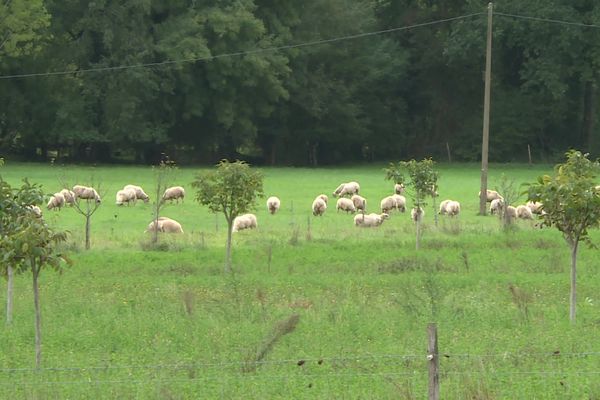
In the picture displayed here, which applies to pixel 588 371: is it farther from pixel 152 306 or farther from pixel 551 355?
pixel 152 306

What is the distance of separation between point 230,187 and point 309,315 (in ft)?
27.8

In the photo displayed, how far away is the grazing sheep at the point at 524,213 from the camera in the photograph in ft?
123

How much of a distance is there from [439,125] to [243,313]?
197 ft

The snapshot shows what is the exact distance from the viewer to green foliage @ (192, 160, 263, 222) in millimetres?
26516

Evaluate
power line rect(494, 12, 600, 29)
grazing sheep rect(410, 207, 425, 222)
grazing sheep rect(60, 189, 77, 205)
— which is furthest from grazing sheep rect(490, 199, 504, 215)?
power line rect(494, 12, 600, 29)

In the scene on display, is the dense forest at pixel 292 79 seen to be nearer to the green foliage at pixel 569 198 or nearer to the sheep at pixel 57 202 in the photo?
the sheep at pixel 57 202

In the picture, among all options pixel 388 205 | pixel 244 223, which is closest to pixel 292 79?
pixel 388 205

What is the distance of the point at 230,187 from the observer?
2652cm

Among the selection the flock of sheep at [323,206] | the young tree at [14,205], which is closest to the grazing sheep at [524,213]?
the flock of sheep at [323,206]

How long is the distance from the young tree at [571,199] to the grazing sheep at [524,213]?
18286 mm

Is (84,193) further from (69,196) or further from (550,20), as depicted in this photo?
(550,20)

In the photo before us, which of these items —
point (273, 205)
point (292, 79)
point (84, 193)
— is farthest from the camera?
point (292, 79)

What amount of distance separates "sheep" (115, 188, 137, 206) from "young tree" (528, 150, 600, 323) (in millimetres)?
25040

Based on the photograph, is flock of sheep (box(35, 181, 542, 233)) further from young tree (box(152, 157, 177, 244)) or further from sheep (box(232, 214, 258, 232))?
young tree (box(152, 157, 177, 244))
